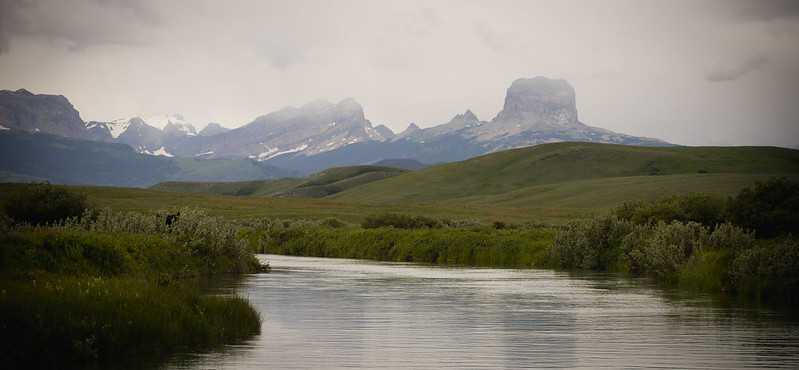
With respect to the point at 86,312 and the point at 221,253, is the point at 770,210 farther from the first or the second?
the point at 86,312

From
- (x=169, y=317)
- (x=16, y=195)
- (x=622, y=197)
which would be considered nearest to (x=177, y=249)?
(x=16, y=195)

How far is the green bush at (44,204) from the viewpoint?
1661 inches

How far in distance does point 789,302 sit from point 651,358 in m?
14.1

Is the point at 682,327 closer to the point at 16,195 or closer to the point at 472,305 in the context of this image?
the point at 472,305

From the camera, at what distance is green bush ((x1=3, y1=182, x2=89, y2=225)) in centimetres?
4219

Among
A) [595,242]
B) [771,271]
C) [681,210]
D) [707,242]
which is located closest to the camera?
[771,271]

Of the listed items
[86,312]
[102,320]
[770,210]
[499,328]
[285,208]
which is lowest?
[499,328]

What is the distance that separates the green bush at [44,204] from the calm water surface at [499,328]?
42.3 feet

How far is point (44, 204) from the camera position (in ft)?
140

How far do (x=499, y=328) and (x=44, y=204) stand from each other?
1160 inches

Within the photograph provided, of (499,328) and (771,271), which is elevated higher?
(771,271)

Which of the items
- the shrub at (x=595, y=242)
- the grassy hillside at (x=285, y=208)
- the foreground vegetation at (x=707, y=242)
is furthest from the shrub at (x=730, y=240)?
the grassy hillside at (x=285, y=208)

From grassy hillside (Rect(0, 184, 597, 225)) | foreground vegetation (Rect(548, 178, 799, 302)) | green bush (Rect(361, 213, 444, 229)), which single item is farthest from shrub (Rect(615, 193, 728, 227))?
grassy hillside (Rect(0, 184, 597, 225))

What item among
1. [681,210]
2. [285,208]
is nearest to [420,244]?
[681,210]
